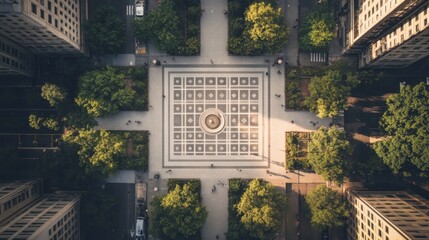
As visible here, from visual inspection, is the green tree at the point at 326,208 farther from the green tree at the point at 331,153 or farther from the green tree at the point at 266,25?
the green tree at the point at 266,25

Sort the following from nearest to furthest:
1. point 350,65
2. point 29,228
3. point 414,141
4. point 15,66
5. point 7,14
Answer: point 7,14
point 29,228
point 414,141
point 15,66
point 350,65

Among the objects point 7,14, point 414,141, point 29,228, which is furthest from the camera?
point 414,141

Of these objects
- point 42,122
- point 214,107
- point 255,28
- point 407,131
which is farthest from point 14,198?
point 407,131

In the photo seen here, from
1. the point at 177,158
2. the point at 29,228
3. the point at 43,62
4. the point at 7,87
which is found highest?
the point at 43,62

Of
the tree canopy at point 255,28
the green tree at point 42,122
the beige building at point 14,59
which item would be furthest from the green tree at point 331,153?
the beige building at point 14,59

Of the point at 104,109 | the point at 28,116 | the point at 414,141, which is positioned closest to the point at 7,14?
the point at 104,109

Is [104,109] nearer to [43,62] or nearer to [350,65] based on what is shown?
[43,62]
